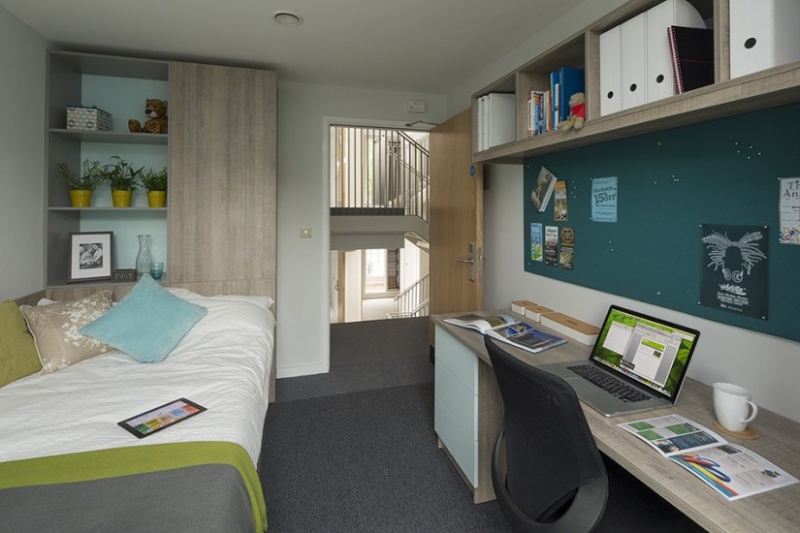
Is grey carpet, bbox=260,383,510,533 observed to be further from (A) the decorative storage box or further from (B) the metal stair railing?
(B) the metal stair railing

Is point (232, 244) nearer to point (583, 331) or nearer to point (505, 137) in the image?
point (505, 137)

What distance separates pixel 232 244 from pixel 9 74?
1.45 m

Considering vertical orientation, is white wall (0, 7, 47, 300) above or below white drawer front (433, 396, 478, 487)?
above

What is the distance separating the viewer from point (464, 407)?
207cm

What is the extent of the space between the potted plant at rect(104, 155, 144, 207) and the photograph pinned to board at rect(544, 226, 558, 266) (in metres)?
2.79

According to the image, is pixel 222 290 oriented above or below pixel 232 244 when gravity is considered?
below

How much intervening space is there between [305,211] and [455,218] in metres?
1.29

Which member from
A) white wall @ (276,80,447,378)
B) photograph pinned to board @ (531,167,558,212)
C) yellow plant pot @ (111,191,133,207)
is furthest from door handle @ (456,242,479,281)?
yellow plant pot @ (111,191,133,207)

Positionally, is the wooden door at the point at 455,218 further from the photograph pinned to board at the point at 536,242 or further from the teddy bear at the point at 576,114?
the teddy bear at the point at 576,114

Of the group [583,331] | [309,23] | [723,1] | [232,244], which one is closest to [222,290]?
[232,244]

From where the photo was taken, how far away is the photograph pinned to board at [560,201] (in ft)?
7.48

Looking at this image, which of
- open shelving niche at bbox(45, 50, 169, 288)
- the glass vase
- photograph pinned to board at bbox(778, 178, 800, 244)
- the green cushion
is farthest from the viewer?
the glass vase

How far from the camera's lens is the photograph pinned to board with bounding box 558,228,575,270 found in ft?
7.39

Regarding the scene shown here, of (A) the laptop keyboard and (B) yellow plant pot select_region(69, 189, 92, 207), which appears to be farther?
Result: (B) yellow plant pot select_region(69, 189, 92, 207)
